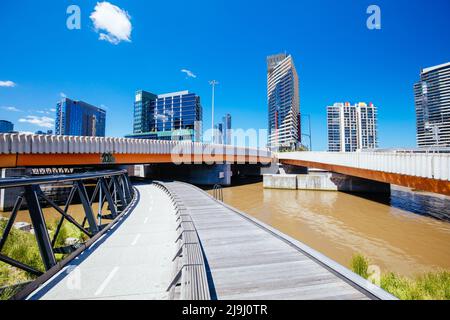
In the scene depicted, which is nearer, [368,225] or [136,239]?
[136,239]

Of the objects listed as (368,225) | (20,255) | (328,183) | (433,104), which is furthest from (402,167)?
(433,104)

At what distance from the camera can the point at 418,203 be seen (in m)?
27.1

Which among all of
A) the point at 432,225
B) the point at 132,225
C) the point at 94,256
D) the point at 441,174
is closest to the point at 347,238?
the point at 441,174

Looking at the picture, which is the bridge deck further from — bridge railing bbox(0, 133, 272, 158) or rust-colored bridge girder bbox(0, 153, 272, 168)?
rust-colored bridge girder bbox(0, 153, 272, 168)

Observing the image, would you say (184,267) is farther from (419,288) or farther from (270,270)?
(419,288)

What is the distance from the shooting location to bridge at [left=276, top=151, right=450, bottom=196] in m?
14.9

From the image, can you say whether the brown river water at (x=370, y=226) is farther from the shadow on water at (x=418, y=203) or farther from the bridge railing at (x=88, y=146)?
the bridge railing at (x=88, y=146)

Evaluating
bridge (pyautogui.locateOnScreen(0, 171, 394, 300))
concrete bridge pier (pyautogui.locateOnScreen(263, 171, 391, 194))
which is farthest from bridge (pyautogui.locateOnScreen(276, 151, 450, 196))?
bridge (pyautogui.locateOnScreen(0, 171, 394, 300))

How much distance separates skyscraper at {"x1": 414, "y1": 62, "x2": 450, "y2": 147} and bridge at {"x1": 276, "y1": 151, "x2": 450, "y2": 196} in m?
190

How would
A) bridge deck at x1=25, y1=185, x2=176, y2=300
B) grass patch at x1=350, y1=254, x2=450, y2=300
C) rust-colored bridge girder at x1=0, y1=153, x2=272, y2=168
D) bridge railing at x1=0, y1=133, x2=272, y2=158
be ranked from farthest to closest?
rust-colored bridge girder at x1=0, y1=153, x2=272, y2=168 < bridge railing at x1=0, y1=133, x2=272, y2=158 < grass patch at x1=350, y1=254, x2=450, y2=300 < bridge deck at x1=25, y1=185, x2=176, y2=300

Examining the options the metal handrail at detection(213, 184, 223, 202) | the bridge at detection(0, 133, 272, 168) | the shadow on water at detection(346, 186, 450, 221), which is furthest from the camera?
the shadow on water at detection(346, 186, 450, 221)

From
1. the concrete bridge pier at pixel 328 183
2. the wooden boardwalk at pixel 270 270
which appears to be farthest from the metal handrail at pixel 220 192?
the concrete bridge pier at pixel 328 183

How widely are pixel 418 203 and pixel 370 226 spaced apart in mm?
14776
